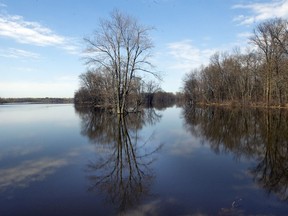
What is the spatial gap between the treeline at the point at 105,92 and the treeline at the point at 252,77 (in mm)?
13960

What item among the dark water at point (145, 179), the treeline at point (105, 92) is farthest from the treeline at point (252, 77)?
the dark water at point (145, 179)

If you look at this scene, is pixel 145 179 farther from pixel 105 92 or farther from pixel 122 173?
pixel 105 92

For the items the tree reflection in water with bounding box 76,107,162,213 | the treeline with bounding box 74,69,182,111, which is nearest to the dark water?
the tree reflection in water with bounding box 76,107,162,213

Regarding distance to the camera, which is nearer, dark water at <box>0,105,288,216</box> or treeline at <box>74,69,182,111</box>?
dark water at <box>0,105,288,216</box>

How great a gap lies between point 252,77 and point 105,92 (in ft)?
114

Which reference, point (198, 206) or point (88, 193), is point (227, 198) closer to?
point (198, 206)

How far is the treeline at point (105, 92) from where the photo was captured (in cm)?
4353

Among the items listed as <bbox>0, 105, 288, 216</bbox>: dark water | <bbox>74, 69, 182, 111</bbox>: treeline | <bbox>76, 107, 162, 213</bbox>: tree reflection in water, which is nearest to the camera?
<bbox>0, 105, 288, 216</bbox>: dark water

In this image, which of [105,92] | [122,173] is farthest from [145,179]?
[105,92]

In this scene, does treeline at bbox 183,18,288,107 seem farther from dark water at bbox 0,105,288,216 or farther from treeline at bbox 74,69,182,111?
dark water at bbox 0,105,288,216

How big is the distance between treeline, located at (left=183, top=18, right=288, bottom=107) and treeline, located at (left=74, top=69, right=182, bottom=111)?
550 inches

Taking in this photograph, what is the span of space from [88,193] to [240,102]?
5865 cm

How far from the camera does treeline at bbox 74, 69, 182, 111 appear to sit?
4353cm

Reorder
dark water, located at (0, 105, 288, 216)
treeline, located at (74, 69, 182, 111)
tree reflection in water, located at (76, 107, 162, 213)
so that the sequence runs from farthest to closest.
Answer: treeline, located at (74, 69, 182, 111), tree reflection in water, located at (76, 107, 162, 213), dark water, located at (0, 105, 288, 216)
